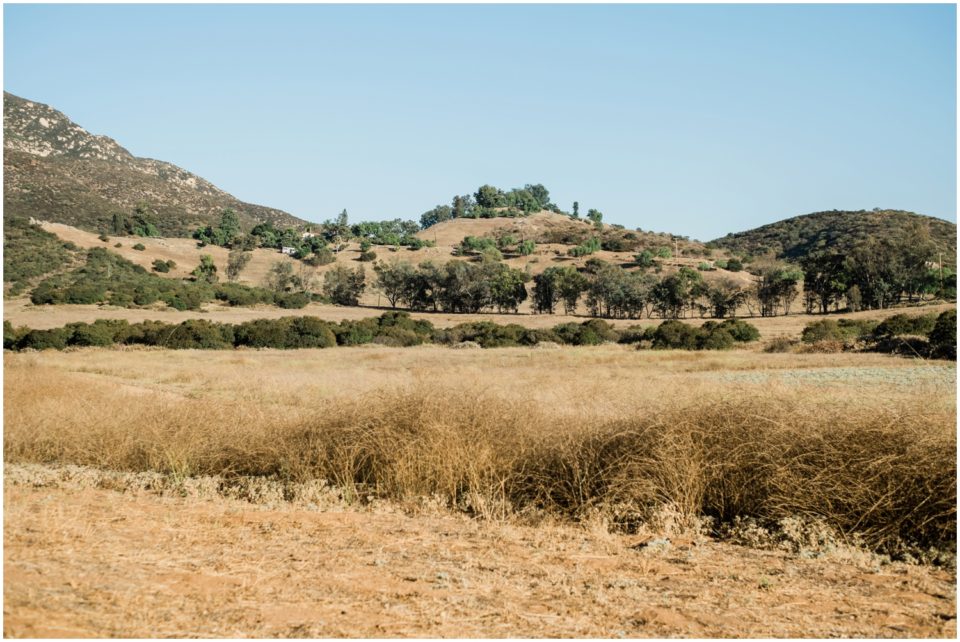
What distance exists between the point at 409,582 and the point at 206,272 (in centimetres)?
8449

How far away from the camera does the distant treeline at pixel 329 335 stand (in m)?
36.8

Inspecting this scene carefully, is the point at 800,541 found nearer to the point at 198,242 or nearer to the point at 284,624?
the point at 284,624

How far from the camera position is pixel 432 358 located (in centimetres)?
3203

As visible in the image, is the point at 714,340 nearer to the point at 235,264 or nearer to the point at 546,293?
the point at 546,293

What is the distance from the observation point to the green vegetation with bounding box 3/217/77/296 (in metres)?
62.4

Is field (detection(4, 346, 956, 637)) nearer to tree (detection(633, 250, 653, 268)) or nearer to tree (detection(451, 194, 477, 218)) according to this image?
tree (detection(633, 250, 653, 268))

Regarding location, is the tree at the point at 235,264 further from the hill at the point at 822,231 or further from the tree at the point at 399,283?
the hill at the point at 822,231

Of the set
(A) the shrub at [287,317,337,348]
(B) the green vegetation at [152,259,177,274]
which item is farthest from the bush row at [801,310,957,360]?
(B) the green vegetation at [152,259,177,274]

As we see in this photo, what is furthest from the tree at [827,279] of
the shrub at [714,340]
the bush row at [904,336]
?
the shrub at [714,340]

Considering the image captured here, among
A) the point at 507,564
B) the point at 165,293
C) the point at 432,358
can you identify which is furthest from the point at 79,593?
the point at 165,293

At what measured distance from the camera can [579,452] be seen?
8047mm

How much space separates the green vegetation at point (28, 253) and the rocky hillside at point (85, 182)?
41.7 feet

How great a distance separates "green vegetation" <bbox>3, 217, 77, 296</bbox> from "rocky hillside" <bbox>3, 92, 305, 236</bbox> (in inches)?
501

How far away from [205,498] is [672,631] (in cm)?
516
